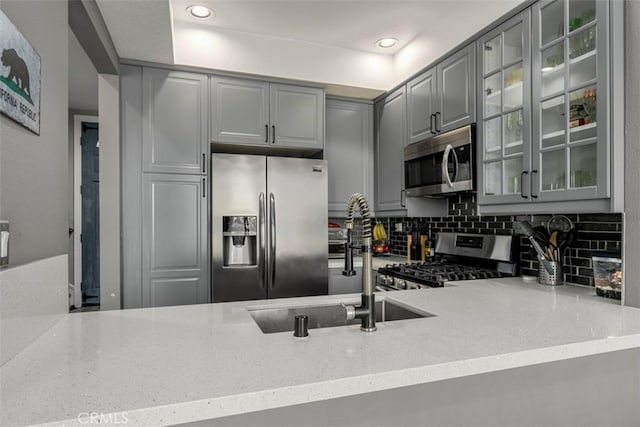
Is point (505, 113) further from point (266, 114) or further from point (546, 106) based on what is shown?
point (266, 114)

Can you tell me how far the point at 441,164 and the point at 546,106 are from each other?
82 centimetres

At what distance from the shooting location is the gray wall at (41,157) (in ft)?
3.33

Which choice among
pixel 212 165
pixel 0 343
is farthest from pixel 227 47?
pixel 0 343

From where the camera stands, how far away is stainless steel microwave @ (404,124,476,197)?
2.35 meters

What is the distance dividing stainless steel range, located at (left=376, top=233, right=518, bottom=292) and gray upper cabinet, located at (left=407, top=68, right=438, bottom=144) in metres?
0.81

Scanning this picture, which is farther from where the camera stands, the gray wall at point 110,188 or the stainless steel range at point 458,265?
the gray wall at point 110,188

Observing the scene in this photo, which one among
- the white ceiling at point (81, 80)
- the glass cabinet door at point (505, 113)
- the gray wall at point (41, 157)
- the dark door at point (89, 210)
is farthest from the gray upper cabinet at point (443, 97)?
the dark door at point (89, 210)

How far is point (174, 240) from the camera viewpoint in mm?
2756

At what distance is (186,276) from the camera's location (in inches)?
109

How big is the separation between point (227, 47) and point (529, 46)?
6.77ft

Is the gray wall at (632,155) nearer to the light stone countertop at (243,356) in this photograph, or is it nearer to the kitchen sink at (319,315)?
the light stone countertop at (243,356)

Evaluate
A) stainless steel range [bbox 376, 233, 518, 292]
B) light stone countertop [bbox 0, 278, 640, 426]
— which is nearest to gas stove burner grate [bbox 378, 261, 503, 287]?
stainless steel range [bbox 376, 233, 518, 292]

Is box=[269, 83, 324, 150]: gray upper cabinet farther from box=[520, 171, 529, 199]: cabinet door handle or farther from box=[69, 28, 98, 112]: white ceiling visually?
box=[520, 171, 529, 199]: cabinet door handle

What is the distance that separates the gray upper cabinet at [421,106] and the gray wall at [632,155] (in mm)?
1239
